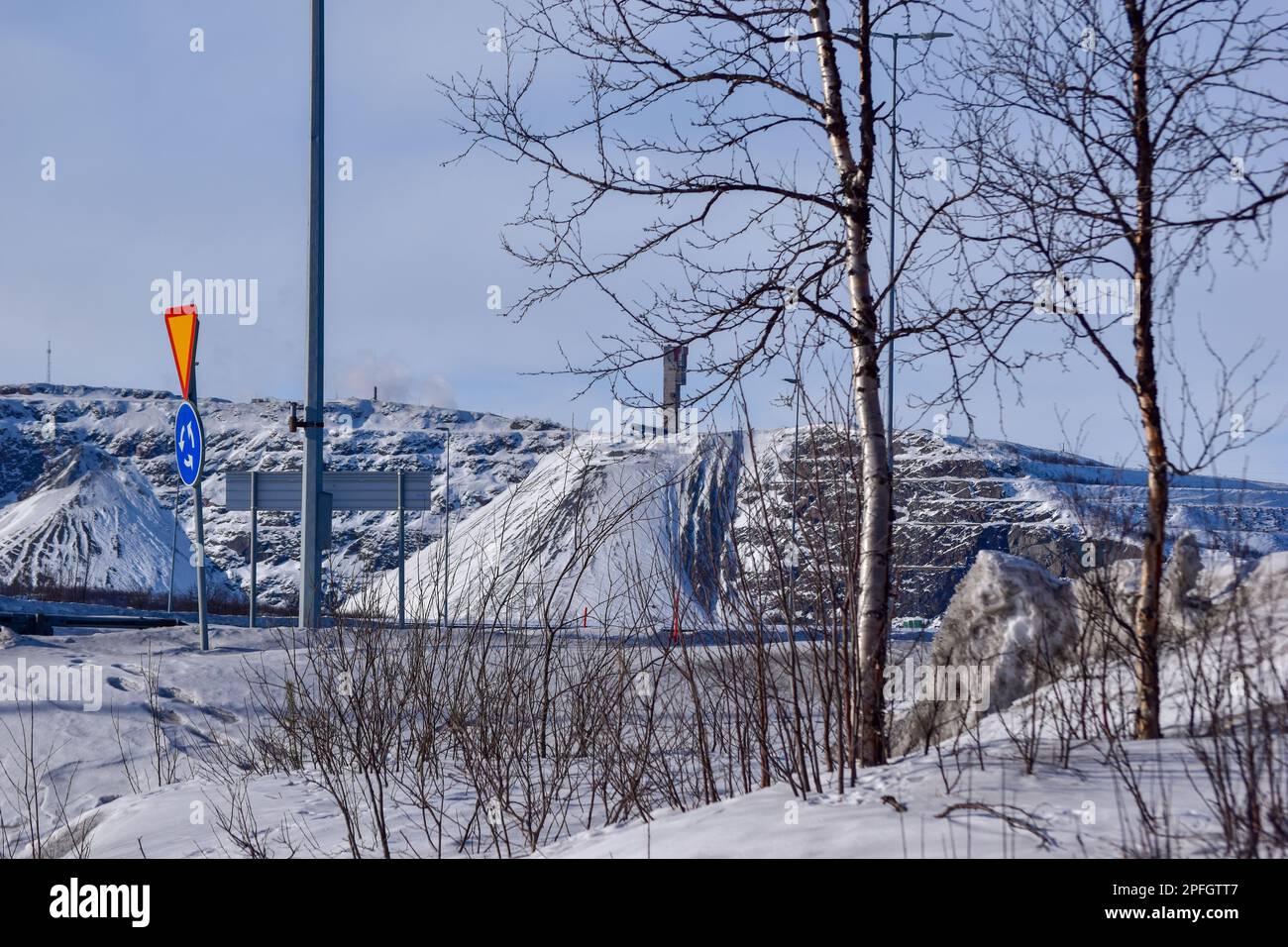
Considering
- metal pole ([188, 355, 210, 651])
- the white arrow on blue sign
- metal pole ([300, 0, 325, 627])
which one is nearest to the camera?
the white arrow on blue sign

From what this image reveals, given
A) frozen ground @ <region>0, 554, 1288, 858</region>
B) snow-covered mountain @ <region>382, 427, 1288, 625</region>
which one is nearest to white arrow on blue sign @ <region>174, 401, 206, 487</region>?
frozen ground @ <region>0, 554, 1288, 858</region>

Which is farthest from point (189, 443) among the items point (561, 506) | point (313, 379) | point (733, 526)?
point (733, 526)

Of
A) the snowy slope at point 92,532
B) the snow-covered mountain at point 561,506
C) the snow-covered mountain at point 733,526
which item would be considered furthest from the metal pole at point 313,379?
the snowy slope at point 92,532

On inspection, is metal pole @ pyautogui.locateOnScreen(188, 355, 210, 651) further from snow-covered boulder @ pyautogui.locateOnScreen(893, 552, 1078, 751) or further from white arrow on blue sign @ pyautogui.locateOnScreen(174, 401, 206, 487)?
snow-covered boulder @ pyautogui.locateOnScreen(893, 552, 1078, 751)

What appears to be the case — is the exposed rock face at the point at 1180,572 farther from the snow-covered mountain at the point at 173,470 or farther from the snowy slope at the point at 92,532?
the snow-covered mountain at the point at 173,470

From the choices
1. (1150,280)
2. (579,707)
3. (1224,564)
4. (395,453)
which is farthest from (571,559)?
(395,453)

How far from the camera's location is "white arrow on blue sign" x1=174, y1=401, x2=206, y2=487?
1041 cm

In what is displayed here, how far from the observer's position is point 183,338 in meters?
11.0

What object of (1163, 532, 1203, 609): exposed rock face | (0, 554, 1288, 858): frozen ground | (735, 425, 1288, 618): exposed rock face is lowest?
(0, 554, 1288, 858): frozen ground

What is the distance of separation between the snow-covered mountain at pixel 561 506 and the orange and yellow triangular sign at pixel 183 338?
8.31 feet

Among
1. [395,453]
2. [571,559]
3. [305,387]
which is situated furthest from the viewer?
[395,453]

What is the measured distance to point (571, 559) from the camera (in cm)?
577
